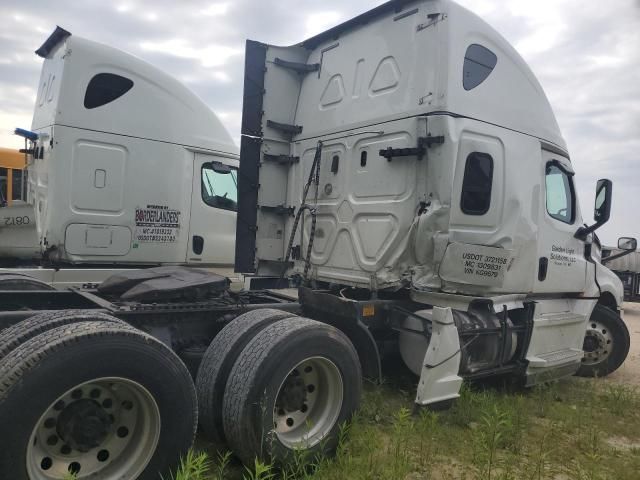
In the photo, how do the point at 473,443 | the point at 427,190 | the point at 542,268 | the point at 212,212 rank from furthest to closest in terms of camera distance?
1. the point at 212,212
2. the point at 542,268
3. the point at 427,190
4. the point at 473,443

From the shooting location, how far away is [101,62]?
6.45m

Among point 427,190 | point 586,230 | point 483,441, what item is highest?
point 427,190

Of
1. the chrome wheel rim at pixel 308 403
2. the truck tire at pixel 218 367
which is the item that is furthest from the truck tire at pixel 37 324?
the chrome wheel rim at pixel 308 403

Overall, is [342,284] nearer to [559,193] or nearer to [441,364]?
[441,364]

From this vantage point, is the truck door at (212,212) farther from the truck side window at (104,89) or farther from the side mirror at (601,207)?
the side mirror at (601,207)

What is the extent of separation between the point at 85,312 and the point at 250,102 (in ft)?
10.7

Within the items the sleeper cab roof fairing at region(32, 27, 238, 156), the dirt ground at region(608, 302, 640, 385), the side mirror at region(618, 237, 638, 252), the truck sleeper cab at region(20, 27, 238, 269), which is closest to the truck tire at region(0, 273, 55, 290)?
the truck sleeper cab at region(20, 27, 238, 269)

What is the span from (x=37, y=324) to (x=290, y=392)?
1.60 m

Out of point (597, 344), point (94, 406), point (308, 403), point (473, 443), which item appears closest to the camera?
point (94, 406)

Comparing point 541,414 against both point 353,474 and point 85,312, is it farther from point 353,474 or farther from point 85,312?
point 85,312

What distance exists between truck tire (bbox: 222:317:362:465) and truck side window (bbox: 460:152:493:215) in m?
1.97

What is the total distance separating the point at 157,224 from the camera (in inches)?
274

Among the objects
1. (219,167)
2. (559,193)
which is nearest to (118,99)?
(219,167)

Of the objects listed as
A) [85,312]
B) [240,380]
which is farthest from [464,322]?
[85,312]
